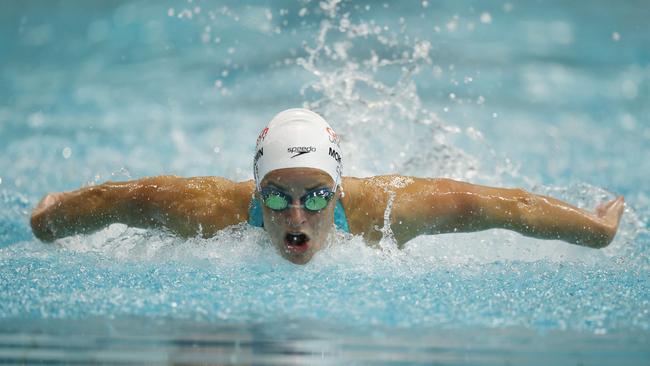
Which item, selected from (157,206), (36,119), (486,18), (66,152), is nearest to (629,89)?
(486,18)

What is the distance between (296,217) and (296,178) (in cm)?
16

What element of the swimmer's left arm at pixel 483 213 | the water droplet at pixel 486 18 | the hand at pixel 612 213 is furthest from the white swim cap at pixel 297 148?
the water droplet at pixel 486 18

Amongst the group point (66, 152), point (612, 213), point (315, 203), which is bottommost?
point (315, 203)

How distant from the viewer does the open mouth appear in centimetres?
316

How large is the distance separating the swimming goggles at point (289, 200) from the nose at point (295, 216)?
2 centimetres

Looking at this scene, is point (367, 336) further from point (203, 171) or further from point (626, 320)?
point (203, 171)

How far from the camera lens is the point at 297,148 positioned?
3260mm

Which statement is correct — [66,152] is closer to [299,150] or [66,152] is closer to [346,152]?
[346,152]

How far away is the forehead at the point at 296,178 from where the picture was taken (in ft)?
10.4

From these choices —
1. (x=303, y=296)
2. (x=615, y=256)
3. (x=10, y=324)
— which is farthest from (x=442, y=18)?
(x=10, y=324)

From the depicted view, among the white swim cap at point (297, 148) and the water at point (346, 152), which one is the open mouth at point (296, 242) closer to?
the water at point (346, 152)

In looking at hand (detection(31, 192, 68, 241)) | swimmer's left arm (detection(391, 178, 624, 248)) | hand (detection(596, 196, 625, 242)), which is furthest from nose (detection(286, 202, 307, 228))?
hand (detection(596, 196, 625, 242))

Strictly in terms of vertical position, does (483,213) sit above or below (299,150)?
below

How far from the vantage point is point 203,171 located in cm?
657
